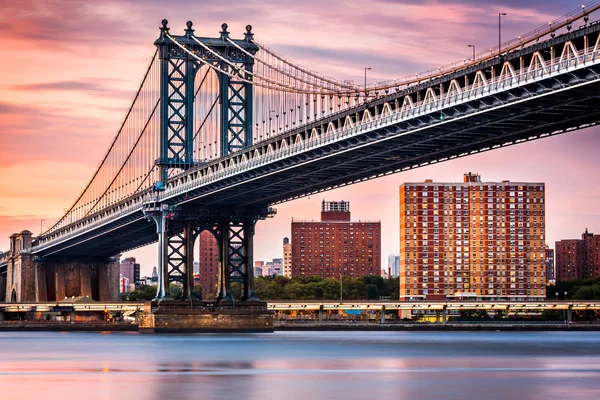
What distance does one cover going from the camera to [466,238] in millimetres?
199500

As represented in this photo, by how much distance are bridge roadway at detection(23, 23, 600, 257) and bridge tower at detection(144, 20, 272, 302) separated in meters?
1.12

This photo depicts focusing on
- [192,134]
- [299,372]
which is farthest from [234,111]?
[299,372]

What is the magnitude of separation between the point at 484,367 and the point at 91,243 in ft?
297

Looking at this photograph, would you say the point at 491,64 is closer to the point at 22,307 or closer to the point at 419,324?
the point at 419,324

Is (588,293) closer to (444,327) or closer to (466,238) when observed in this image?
(466,238)

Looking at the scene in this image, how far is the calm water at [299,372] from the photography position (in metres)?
41.0

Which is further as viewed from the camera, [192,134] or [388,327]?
[388,327]

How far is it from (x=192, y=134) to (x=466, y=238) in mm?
101761

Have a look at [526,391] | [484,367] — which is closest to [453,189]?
[484,367]

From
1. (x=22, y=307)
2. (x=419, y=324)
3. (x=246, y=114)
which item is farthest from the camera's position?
(x=22, y=307)

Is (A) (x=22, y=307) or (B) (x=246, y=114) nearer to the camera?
(B) (x=246, y=114)

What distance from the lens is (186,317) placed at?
103375 mm

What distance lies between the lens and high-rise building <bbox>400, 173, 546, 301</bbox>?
645 feet

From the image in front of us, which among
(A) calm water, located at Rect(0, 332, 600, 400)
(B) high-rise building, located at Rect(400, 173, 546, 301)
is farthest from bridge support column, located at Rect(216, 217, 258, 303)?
(B) high-rise building, located at Rect(400, 173, 546, 301)
